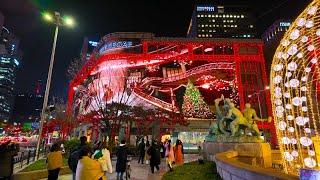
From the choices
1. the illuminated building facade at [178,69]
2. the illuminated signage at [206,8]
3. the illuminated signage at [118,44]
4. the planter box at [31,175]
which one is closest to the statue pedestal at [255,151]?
the planter box at [31,175]

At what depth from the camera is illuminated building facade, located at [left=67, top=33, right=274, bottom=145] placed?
142 feet

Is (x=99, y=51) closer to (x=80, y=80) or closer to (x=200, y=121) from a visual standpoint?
(x=80, y=80)

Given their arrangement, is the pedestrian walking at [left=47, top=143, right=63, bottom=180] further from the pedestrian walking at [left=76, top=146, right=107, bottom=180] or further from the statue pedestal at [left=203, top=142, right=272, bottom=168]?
the statue pedestal at [left=203, top=142, right=272, bottom=168]

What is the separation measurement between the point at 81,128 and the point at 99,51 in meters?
15.0

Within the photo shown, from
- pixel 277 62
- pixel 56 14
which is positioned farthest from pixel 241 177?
pixel 56 14

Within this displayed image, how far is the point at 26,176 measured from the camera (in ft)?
35.3

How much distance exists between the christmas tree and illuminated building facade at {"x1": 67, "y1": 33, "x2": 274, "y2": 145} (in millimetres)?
2128

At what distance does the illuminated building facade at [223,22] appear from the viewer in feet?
369

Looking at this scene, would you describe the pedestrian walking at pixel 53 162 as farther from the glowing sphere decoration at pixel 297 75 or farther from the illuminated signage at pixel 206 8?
the illuminated signage at pixel 206 8

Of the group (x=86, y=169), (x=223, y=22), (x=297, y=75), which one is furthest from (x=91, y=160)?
(x=223, y=22)

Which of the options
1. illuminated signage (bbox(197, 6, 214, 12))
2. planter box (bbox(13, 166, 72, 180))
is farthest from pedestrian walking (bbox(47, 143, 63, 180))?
illuminated signage (bbox(197, 6, 214, 12))

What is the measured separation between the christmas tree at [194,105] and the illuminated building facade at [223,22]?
74.1m

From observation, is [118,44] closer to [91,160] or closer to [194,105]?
[194,105]

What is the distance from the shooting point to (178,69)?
46750mm
